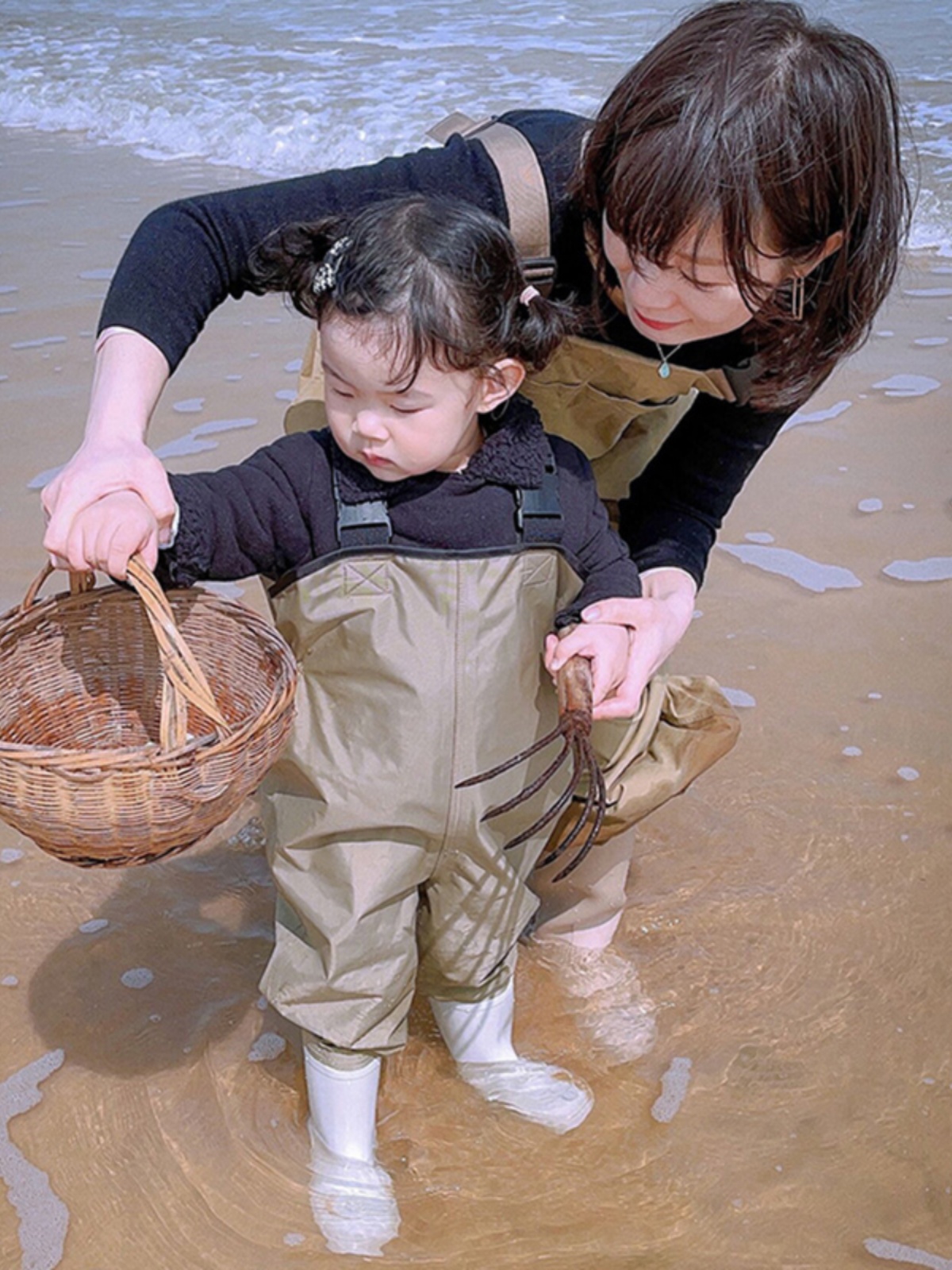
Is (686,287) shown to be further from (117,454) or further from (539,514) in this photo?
(117,454)

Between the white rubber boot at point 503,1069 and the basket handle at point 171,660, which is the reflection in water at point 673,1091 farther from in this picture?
the basket handle at point 171,660

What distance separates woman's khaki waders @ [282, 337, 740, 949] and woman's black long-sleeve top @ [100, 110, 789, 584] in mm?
77

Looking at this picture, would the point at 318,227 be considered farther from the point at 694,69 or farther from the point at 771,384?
the point at 771,384

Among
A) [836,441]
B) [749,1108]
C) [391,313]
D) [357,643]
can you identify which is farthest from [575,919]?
[836,441]

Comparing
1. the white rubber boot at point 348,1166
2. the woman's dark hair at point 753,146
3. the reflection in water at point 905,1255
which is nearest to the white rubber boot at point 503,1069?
the white rubber boot at point 348,1166

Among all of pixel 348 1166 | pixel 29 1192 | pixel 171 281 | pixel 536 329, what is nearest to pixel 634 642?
pixel 536 329

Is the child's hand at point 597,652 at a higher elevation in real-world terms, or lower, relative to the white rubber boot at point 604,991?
higher

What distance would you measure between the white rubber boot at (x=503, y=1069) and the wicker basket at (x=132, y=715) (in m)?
0.62

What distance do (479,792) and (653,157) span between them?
0.82 metres

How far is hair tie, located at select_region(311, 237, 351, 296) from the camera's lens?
177 cm

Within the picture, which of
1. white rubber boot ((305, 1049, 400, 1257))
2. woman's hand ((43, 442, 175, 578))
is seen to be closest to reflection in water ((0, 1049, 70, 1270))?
white rubber boot ((305, 1049, 400, 1257))

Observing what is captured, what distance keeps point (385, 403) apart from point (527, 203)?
457 millimetres

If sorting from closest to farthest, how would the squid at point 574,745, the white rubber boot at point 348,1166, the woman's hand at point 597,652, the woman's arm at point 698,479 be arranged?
1. the squid at point 574,745
2. the woman's hand at point 597,652
3. the white rubber boot at point 348,1166
4. the woman's arm at point 698,479

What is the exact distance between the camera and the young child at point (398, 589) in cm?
178
